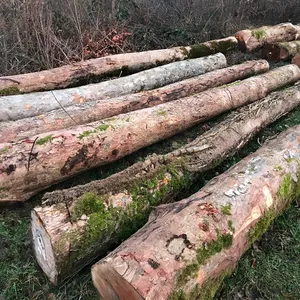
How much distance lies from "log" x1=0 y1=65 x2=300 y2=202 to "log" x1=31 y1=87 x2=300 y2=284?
24.6 inches

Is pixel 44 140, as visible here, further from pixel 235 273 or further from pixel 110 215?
pixel 235 273

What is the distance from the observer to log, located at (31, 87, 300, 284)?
2.73m

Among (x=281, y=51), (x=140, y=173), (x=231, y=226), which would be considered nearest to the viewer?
(x=231, y=226)

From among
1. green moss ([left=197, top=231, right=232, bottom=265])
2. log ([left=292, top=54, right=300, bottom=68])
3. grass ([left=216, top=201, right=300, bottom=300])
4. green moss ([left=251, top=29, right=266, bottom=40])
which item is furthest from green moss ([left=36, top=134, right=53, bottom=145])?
green moss ([left=251, top=29, right=266, bottom=40])

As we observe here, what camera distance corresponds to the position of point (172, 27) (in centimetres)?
786

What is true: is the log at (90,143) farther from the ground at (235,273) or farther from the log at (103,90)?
the log at (103,90)

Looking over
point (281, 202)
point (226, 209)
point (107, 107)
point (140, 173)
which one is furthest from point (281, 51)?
point (226, 209)

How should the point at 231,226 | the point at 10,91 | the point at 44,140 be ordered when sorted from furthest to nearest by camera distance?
the point at 10,91 < the point at 44,140 < the point at 231,226

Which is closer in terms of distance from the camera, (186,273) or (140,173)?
(186,273)

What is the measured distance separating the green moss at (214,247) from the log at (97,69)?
3637 mm

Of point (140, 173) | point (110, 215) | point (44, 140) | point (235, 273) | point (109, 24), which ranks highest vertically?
point (109, 24)

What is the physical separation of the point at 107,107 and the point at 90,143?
0.98 meters

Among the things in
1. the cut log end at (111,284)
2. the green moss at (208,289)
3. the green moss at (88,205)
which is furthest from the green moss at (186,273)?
the green moss at (88,205)

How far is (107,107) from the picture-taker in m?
4.59
